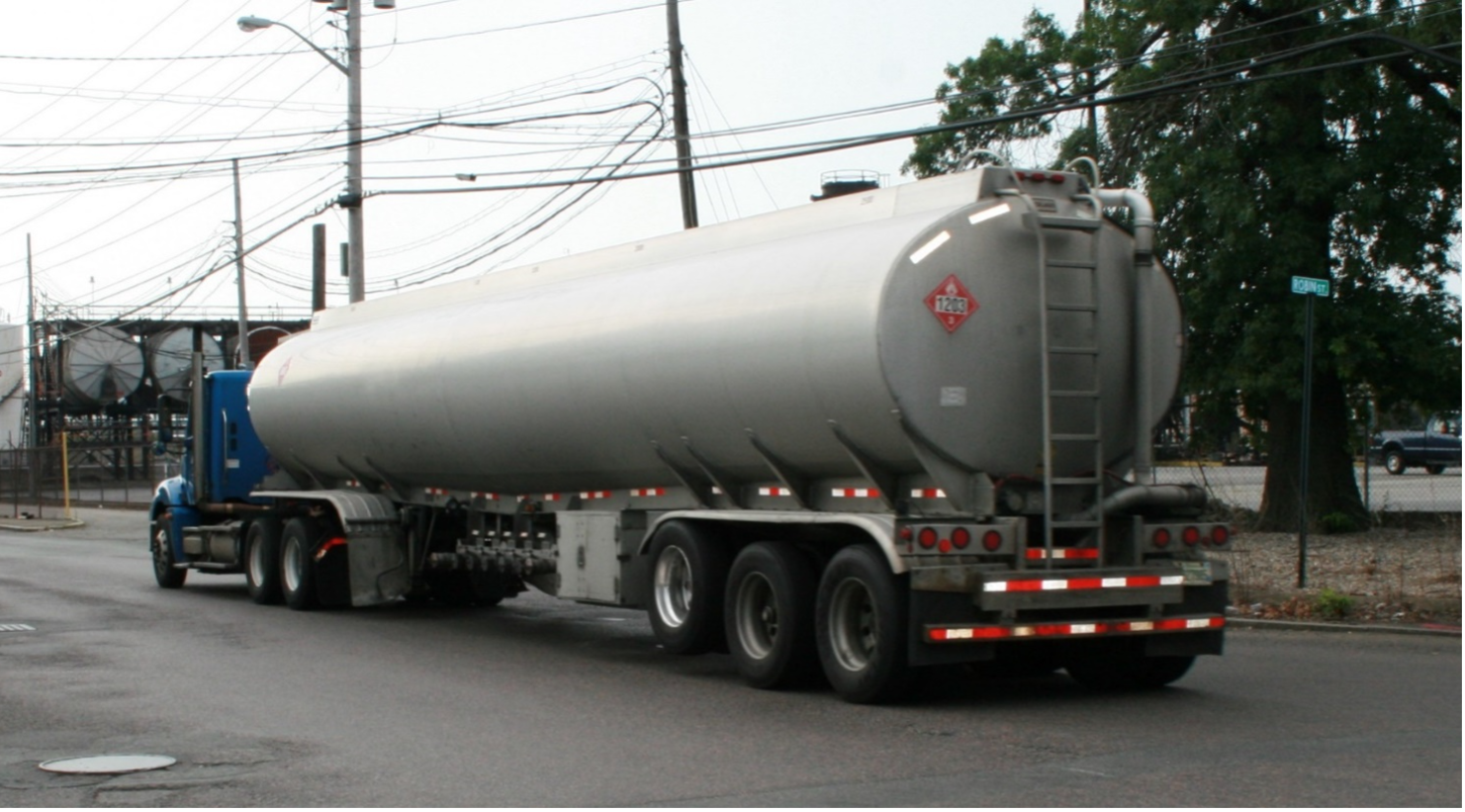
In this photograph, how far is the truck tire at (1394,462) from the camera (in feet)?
148

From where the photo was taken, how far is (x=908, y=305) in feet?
34.3

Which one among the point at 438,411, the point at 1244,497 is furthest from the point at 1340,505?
the point at 438,411

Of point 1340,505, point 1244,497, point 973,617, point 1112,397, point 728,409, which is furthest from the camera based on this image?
point 1244,497

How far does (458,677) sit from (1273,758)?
6.25m

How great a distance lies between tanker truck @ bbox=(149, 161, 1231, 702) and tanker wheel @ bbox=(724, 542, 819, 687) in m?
0.02

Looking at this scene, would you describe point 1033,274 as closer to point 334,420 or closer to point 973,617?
point 973,617

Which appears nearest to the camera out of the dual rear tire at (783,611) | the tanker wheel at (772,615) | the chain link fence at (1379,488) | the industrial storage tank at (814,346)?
the dual rear tire at (783,611)

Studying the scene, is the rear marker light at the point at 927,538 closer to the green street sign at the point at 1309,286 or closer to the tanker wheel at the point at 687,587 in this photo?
the tanker wheel at the point at 687,587

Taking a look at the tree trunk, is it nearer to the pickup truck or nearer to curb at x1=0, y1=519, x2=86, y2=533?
the pickup truck

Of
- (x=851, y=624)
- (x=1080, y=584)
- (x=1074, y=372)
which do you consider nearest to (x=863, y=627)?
(x=851, y=624)

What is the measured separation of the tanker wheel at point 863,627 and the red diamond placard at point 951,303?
1.53 metres

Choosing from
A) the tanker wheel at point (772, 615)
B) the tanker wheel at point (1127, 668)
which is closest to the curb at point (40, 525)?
the tanker wheel at point (772, 615)

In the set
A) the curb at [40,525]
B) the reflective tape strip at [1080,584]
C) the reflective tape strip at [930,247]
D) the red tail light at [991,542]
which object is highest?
the reflective tape strip at [930,247]

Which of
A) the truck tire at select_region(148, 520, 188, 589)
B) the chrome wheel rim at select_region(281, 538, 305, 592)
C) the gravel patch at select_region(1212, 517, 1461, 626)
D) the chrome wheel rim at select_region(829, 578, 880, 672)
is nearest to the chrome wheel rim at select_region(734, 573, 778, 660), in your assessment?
the chrome wheel rim at select_region(829, 578, 880, 672)
